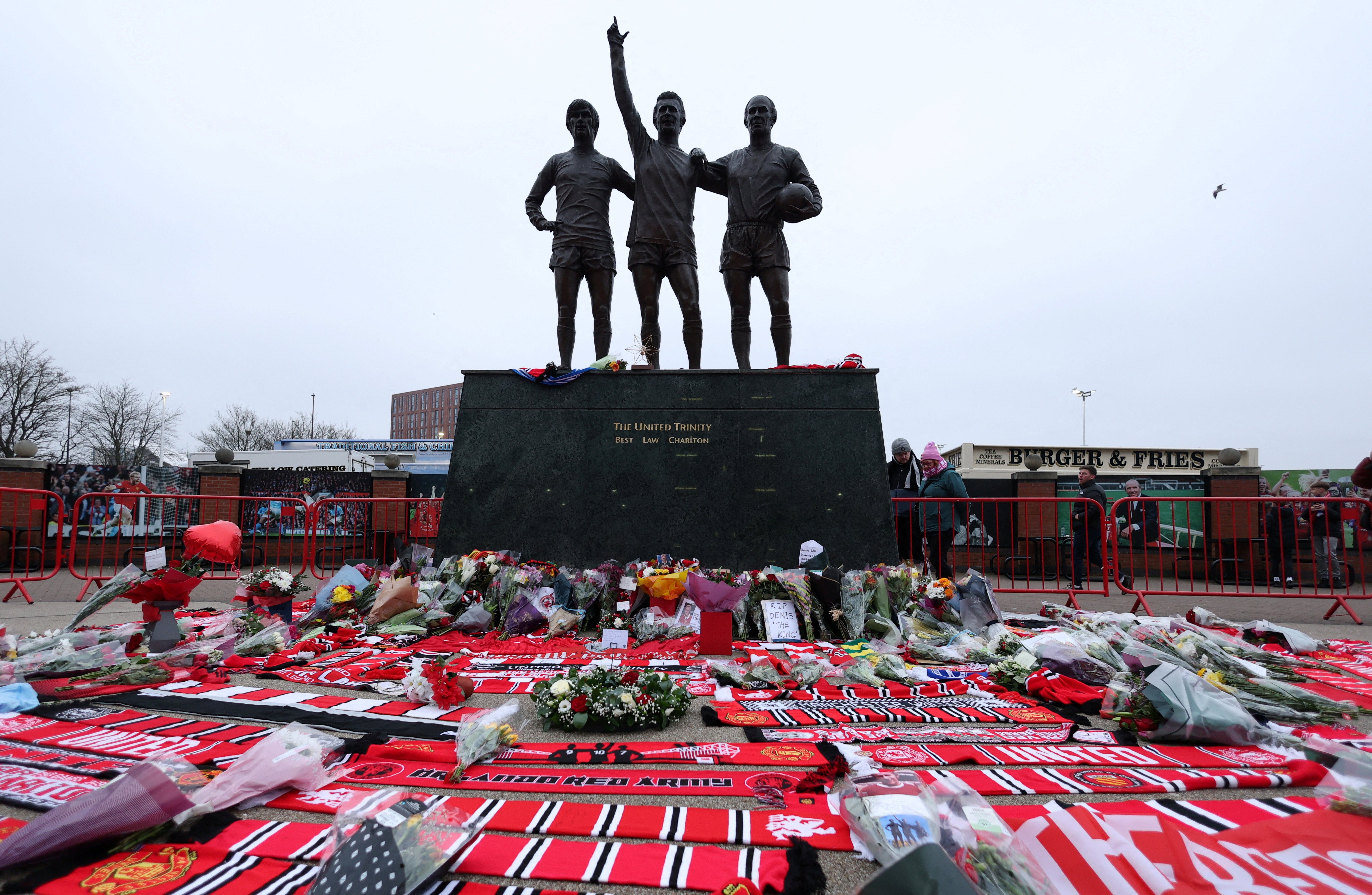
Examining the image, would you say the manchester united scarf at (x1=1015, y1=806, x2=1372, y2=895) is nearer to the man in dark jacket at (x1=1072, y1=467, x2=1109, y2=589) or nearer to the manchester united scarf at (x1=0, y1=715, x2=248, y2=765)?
the manchester united scarf at (x1=0, y1=715, x2=248, y2=765)

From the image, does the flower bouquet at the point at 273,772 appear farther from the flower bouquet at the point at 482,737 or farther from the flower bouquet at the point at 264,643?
the flower bouquet at the point at 264,643

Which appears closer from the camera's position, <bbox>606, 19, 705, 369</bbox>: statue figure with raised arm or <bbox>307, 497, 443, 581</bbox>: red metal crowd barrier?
<bbox>606, 19, 705, 369</bbox>: statue figure with raised arm

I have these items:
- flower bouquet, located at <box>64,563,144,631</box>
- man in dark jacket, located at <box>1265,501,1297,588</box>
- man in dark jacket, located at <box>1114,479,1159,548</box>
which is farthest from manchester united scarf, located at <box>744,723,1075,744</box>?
man in dark jacket, located at <box>1265,501,1297,588</box>

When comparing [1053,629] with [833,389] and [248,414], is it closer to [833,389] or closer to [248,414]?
[833,389]

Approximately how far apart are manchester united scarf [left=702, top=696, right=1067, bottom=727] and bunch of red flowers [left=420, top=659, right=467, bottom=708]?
3.97 ft

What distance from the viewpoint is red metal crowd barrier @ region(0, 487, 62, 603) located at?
9.20 m

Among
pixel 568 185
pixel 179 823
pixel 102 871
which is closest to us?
pixel 102 871

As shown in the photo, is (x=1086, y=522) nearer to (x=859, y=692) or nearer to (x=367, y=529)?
(x=859, y=692)

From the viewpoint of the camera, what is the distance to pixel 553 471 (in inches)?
244

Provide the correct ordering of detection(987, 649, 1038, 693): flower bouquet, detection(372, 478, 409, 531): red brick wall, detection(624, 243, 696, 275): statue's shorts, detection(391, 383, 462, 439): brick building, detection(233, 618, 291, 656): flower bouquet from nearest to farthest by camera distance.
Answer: detection(987, 649, 1038, 693): flower bouquet, detection(233, 618, 291, 656): flower bouquet, detection(624, 243, 696, 275): statue's shorts, detection(372, 478, 409, 531): red brick wall, detection(391, 383, 462, 439): brick building

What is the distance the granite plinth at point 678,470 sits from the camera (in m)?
5.96

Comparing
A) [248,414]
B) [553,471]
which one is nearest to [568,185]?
[553,471]

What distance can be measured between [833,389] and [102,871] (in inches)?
222

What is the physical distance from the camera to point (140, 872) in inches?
64.2
